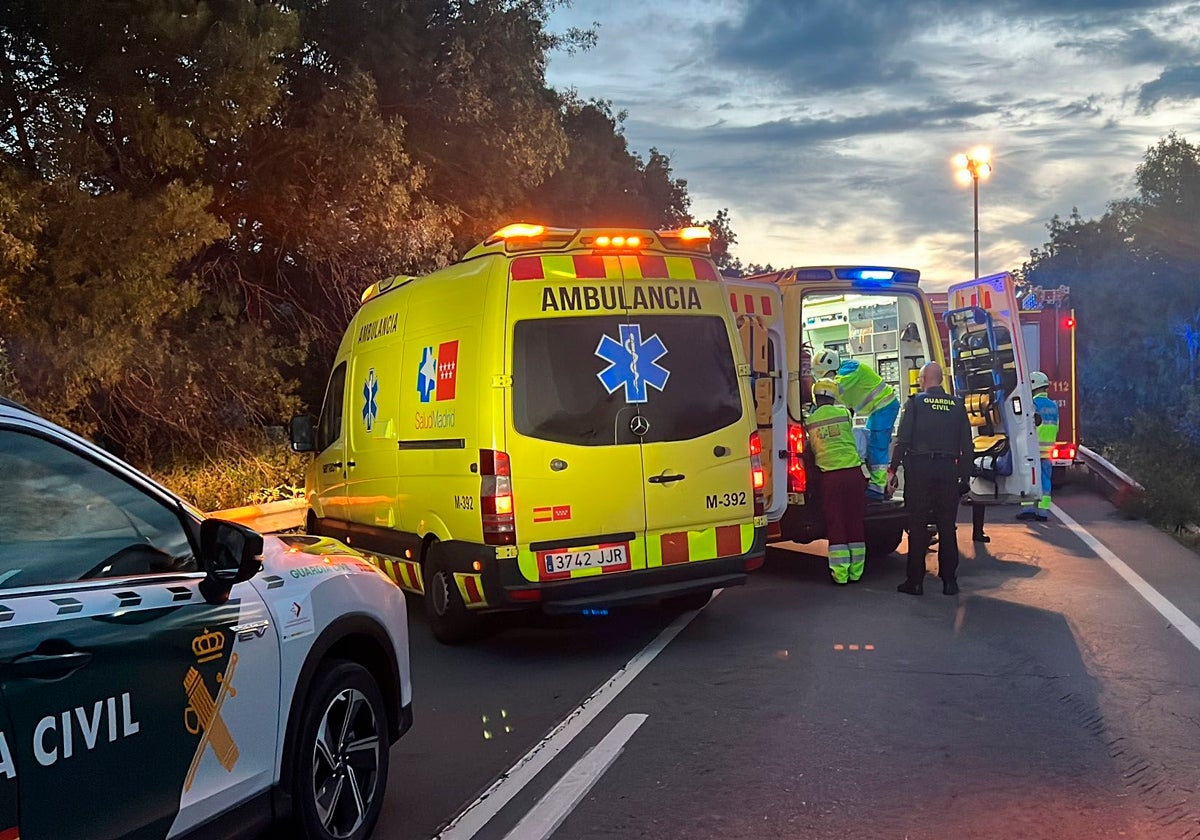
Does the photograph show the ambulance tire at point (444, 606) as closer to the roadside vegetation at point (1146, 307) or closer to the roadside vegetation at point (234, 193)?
the roadside vegetation at point (234, 193)

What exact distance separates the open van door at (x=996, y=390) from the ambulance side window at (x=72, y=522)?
8893 millimetres

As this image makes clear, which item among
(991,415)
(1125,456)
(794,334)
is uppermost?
(794,334)

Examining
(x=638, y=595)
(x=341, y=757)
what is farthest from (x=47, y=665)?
(x=638, y=595)

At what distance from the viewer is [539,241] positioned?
7.24 m

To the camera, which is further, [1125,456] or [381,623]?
[1125,456]

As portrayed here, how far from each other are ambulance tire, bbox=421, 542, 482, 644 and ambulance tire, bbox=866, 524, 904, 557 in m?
4.28

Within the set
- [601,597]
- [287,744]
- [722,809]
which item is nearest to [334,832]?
[287,744]

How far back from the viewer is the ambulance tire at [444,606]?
737cm

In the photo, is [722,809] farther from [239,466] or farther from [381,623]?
[239,466]

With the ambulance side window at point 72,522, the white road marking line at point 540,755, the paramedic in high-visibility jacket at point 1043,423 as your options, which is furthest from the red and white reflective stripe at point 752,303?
the ambulance side window at point 72,522

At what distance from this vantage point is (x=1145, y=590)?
9250mm

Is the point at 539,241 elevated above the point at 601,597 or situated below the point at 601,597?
above

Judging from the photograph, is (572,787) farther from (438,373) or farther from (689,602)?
(689,602)

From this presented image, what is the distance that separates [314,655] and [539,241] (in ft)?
12.6
